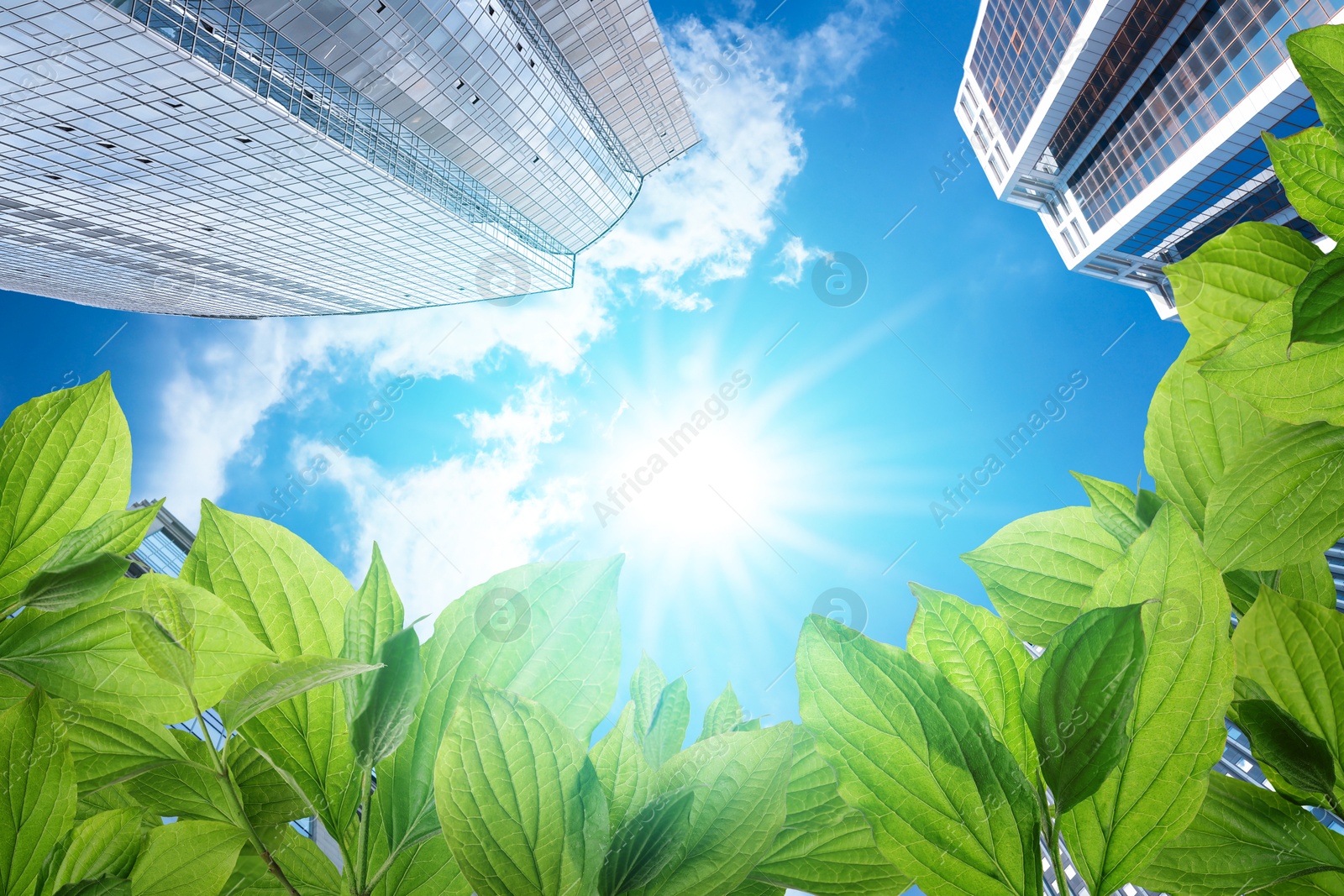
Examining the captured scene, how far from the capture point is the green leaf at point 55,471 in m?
0.85

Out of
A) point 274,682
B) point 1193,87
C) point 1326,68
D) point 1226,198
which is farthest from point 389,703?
point 1226,198

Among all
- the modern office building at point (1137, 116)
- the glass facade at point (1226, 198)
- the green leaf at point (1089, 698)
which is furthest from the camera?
the glass facade at point (1226, 198)

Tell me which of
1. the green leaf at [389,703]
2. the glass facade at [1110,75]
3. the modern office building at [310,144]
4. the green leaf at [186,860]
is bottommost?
the green leaf at [186,860]

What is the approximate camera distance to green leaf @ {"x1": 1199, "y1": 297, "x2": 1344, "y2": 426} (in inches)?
28.0

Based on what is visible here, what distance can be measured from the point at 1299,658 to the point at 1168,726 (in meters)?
0.33

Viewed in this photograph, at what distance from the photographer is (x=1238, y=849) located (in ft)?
2.15

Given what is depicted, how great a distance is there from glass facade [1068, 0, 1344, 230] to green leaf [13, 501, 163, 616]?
39272 mm

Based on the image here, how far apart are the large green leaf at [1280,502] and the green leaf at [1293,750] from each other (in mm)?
170

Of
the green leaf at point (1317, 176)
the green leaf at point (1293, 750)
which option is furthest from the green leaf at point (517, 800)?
the green leaf at point (1317, 176)

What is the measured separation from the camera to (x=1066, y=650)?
1.84 ft

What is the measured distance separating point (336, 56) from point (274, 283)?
830 inches

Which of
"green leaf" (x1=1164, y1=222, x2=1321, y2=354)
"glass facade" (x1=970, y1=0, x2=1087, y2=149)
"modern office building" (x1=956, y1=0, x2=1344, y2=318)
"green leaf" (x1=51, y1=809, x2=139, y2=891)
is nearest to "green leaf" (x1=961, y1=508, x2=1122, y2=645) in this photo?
"green leaf" (x1=1164, y1=222, x2=1321, y2=354)

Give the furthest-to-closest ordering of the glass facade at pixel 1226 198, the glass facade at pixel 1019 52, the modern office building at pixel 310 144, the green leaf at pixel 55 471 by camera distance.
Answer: the glass facade at pixel 1019 52, the glass facade at pixel 1226 198, the modern office building at pixel 310 144, the green leaf at pixel 55 471

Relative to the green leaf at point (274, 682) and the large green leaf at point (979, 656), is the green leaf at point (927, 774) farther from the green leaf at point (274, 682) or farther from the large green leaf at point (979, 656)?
the green leaf at point (274, 682)
